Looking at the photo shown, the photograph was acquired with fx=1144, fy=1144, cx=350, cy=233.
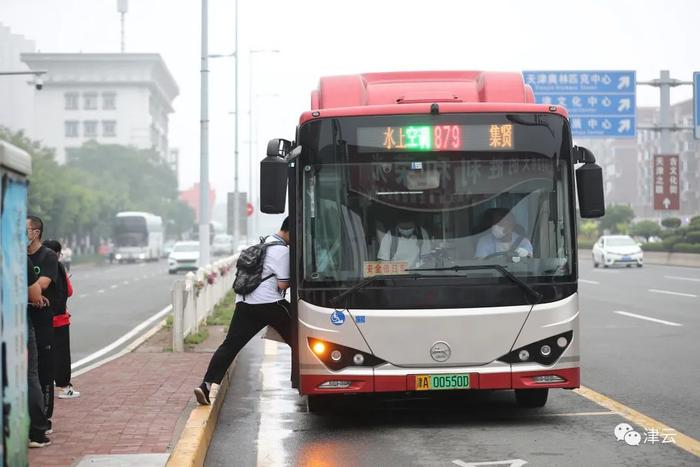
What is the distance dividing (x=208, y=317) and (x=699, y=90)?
22.4 metres

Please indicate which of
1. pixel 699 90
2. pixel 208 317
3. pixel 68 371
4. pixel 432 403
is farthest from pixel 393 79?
pixel 699 90

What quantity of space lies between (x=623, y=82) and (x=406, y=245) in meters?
30.7

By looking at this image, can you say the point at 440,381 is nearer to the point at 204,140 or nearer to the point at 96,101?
the point at 204,140

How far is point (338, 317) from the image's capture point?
9.15 meters

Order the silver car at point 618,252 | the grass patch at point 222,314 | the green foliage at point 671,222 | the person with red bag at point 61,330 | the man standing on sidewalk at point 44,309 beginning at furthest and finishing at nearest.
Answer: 1. the green foliage at point 671,222
2. the silver car at point 618,252
3. the grass patch at point 222,314
4. the person with red bag at point 61,330
5. the man standing on sidewalk at point 44,309

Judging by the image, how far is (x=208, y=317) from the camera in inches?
841

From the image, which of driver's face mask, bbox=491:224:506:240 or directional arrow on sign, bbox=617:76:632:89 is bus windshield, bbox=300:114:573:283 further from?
directional arrow on sign, bbox=617:76:632:89

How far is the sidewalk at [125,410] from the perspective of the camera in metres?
7.84

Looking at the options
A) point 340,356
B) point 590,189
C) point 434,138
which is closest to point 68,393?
point 340,356

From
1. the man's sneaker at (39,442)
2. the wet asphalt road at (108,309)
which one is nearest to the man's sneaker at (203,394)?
the man's sneaker at (39,442)

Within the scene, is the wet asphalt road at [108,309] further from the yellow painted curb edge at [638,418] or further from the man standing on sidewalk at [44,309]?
the yellow painted curb edge at [638,418]

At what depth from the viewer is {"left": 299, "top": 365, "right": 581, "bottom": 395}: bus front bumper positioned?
911cm

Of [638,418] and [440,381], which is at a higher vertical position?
[440,381]

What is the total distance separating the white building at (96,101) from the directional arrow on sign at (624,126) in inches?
4157
